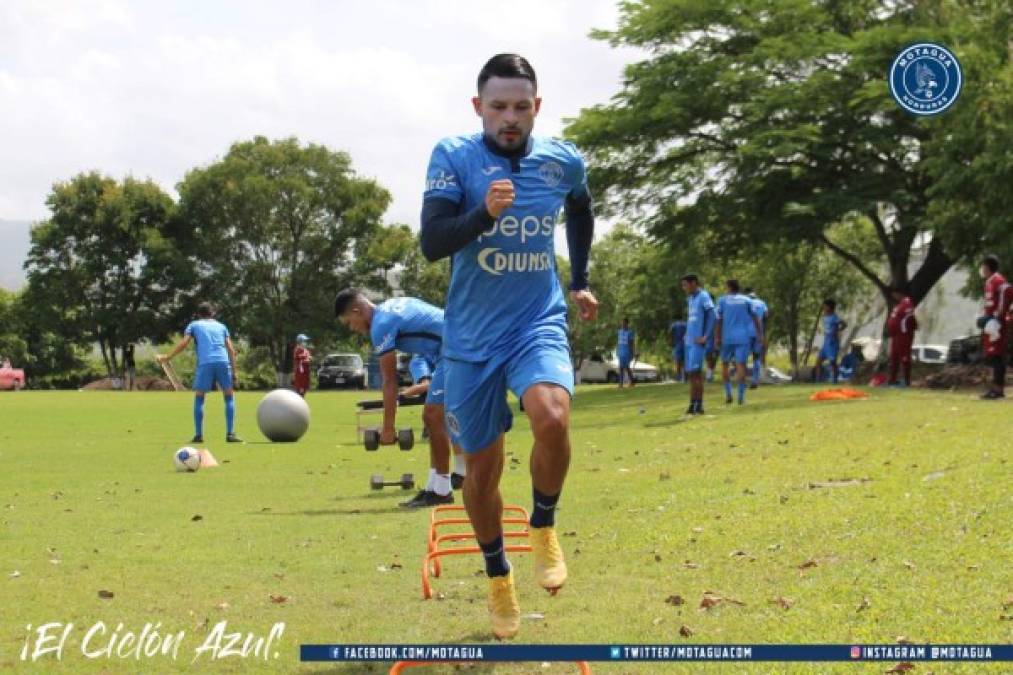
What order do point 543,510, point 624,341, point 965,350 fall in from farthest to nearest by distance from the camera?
point 624,341 < point 965,350 < point 543,510

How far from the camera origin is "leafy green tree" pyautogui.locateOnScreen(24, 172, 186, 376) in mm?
70625

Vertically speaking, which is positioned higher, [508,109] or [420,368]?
[508,109]

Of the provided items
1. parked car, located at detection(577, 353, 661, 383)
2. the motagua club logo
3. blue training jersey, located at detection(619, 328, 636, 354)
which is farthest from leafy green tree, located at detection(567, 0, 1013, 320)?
parked car, located at detection(577, 353, 661, 383)

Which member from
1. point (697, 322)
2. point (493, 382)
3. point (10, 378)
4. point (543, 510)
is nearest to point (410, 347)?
point (543, 510)

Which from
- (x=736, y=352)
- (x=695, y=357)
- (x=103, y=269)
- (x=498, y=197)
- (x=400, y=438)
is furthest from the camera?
(x=103, y=269)

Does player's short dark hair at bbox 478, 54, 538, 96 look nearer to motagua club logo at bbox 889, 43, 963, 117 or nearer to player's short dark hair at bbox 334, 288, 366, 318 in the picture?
player's short dark hair at bbox 334, 288, 366, 318

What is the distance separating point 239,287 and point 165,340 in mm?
5265

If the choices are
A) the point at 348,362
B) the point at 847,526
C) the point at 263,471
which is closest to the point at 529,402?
the point at 847,526

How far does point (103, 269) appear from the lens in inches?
2820

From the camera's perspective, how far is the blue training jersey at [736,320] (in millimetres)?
22922

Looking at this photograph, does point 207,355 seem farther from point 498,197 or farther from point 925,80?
point 498,197

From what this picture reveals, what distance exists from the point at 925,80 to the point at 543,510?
1305cm

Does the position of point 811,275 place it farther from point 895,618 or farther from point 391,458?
point 895,618

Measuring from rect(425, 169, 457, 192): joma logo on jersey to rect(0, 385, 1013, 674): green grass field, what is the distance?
6.87 ft
